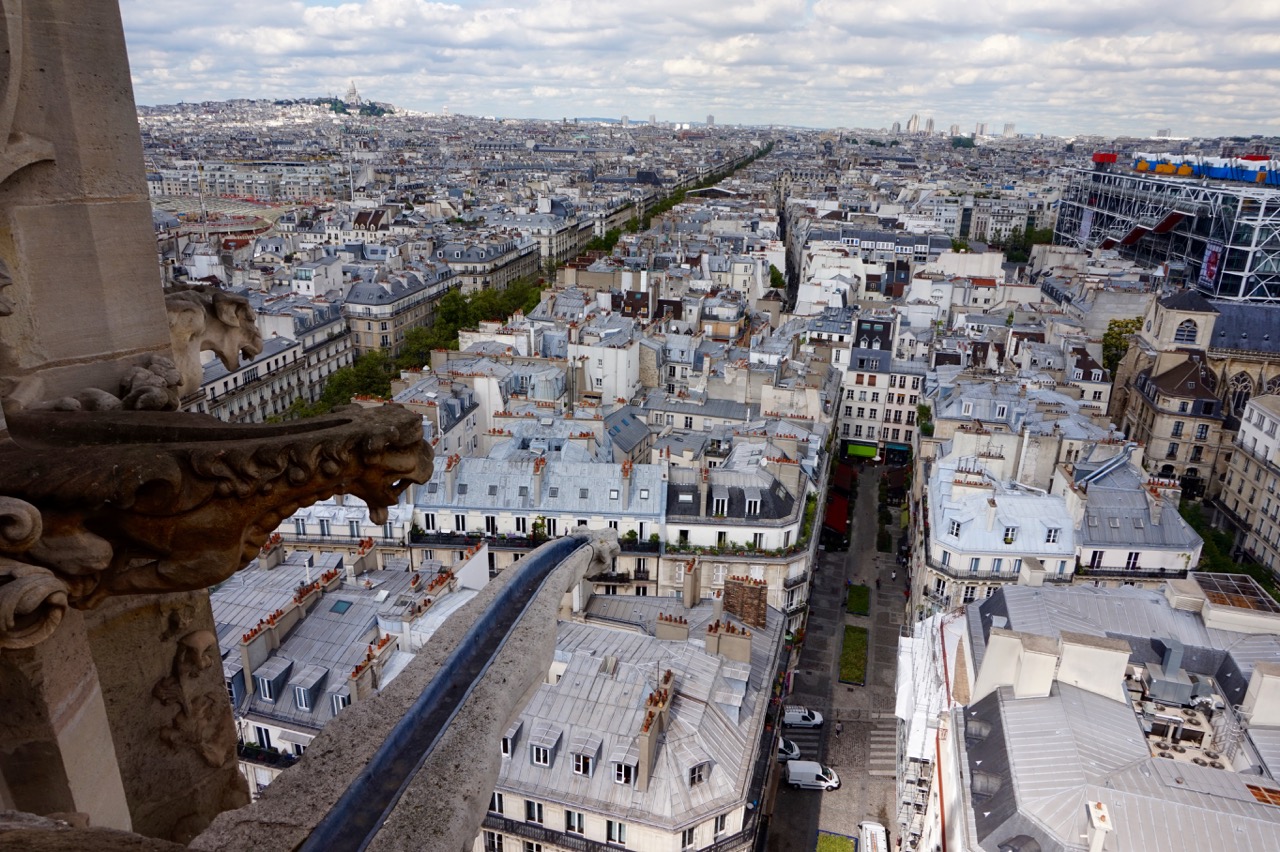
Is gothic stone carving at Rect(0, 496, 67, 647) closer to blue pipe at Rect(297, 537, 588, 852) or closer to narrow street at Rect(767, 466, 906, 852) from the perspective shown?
blue pipe at Rect(297, 537, 588, 852)

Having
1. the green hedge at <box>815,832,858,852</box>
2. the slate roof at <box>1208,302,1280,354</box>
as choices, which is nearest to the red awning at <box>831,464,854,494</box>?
the green hedge at <box>815,832,858,852</box>

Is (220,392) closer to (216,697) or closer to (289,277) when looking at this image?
(289,277)

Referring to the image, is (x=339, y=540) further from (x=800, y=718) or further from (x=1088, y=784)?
(x=1088, y=784)

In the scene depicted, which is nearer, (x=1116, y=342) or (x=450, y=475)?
(x=450, y=475)

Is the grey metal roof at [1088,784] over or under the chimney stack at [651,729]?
over

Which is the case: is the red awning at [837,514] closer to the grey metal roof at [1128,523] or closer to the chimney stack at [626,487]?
the grey metal roof at [1128,523]

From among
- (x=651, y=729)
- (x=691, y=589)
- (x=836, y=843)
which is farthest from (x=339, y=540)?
(x=836, y=843)

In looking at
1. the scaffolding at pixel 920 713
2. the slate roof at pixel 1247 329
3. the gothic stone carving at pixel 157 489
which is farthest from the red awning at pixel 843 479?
the gothic stone carving at pixel 157 489
